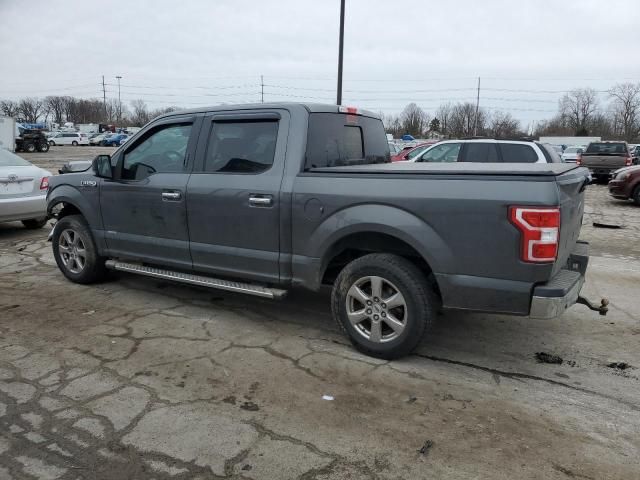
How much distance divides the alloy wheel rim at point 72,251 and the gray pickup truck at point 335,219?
60 mm

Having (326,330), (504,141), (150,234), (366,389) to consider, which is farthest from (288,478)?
(504,141)

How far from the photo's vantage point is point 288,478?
262 cm

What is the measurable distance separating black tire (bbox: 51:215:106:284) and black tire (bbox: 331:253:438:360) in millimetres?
3109

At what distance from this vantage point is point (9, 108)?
349 feet

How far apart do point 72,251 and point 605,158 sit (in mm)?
19999

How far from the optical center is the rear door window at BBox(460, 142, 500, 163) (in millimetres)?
9844

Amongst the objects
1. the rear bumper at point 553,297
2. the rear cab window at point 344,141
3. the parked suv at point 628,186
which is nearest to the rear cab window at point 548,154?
the rear cab window at point 344,141

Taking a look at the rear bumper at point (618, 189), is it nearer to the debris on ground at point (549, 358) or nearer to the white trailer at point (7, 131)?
the debris on ground at point (549, 358)

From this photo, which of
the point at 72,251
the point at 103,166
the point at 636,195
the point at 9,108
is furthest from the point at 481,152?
the point at 9,108

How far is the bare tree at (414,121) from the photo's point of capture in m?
77.1

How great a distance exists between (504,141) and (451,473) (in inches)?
326

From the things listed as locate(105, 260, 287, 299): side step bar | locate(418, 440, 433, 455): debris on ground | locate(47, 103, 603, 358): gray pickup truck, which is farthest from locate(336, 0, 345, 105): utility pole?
locate(418, 440, 433, 455): debris on ground

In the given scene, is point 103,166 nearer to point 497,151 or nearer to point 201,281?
point 201,281

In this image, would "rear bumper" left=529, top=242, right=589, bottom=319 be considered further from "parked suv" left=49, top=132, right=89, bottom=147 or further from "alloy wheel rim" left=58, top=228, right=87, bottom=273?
"parked suv" left=49, top=132, right=89, bottom=147
